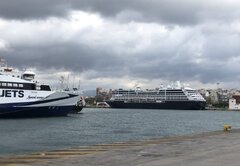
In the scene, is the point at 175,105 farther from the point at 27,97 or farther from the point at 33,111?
the point at 27,97

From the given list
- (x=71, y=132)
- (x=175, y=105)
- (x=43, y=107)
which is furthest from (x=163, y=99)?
(x=71, y=132)

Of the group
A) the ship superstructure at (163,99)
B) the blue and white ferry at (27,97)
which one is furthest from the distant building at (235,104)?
the blue and white ferry at (27,97)

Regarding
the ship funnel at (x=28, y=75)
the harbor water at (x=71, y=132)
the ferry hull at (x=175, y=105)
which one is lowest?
the harbor water at (x=71, y=132)

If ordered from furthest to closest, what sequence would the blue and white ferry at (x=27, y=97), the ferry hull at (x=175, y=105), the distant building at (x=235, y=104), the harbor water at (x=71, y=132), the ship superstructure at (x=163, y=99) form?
the distant building at (x=235, y=104) < the ship superstructure at (x=163, y=99) < the ferry hull at (x=175, y=105) < the blue and white ferry at (x=27, y=97) < the harbor water at (x=71, y=132)

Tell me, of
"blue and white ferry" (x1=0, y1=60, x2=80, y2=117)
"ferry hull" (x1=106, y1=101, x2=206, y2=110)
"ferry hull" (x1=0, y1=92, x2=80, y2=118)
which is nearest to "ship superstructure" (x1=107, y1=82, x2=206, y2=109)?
"ferry hull" (x1=106, y1=101, x2=206, y2=110)

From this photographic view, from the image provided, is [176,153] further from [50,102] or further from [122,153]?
[50,102]

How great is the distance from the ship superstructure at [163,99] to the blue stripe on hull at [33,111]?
80422mm

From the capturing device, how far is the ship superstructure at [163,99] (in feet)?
406

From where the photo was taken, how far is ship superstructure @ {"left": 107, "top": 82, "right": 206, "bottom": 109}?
124m

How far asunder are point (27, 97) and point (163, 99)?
8954 centimetres

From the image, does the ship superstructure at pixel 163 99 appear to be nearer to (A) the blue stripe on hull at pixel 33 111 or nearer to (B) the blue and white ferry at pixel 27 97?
(B) the blue and white ferry at pixel 27 97

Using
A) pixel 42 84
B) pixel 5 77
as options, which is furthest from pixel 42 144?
pixel 42 84

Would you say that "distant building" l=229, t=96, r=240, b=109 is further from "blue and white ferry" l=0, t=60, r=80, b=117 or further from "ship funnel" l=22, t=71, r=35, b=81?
"ship funnel" l=22, t=71, r=35, b=81

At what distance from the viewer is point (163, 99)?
128250 mm
